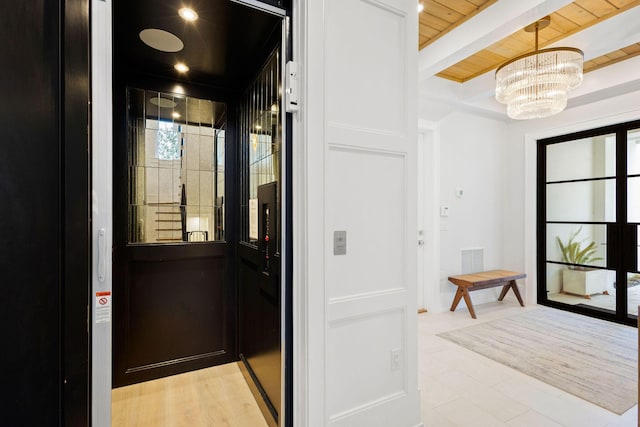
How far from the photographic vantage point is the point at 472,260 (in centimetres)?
412

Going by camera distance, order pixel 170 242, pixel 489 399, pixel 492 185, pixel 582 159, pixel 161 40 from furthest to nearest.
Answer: pixel 492 185, pixel 582 159, pixel 170 242, pixel 489 399, pixel 161 40

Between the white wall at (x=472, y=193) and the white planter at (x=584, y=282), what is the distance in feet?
1.98

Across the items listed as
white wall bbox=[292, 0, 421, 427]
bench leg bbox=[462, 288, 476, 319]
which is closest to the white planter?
bench leg bbox=[462, 288, 476, 319]

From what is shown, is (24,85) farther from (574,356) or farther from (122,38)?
(574,356)

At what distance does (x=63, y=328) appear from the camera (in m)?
0.35

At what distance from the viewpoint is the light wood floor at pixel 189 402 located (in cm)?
177

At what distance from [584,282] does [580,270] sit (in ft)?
0.50

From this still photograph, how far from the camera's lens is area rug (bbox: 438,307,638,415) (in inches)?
82.5

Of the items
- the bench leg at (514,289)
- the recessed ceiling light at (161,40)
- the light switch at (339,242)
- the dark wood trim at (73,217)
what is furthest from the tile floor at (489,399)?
the recessed ceiling light at (161,40)

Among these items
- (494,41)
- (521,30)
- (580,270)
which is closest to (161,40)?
(494,41)

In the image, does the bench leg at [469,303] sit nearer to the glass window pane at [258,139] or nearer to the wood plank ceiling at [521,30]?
the wood plank ceiling at [521,30]

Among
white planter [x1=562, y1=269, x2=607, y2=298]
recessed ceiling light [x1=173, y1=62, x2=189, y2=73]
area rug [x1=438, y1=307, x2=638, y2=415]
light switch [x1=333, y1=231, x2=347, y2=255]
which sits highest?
recessed ceiling light [x1=173, y1=62, x2=189, y2=73]

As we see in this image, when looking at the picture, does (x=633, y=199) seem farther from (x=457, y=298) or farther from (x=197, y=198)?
(x=197, y=198)

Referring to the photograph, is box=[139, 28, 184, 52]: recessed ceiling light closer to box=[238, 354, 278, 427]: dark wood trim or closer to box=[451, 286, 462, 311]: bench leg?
box=[238, 354, 278, 427]: dark wood trim
